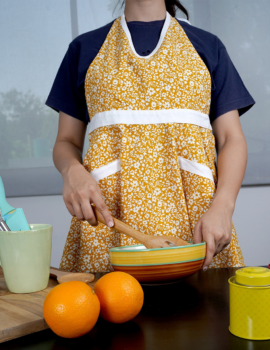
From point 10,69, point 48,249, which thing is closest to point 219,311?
point 48,249

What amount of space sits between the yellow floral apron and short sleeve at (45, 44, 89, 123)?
0.10 metres

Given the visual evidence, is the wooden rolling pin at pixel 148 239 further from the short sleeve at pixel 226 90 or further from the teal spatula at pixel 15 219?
the short sleeve at pixel 226 90

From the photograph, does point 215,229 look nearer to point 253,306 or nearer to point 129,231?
point 129,231

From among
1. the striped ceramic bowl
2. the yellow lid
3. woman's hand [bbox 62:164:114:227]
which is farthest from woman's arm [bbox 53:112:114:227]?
the yellow lid

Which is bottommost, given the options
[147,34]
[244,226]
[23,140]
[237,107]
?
[244,226]

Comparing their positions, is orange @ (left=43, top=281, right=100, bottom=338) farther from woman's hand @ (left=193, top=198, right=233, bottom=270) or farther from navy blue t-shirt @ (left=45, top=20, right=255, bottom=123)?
navy blue t-shirt @ (left=45, top=20, right=255, bottom=123)

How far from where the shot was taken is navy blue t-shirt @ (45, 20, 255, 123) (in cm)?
106

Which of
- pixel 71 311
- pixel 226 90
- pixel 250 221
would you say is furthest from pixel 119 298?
pixel 250 221

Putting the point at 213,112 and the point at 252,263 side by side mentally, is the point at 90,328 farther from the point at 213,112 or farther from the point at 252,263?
the point at 252,263

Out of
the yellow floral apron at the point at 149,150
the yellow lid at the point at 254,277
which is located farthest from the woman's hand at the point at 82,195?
the yellow lid at the point at 254,277

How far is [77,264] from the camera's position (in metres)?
1.03

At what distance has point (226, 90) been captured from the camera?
1064 mm

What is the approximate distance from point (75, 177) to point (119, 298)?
443 millimetres

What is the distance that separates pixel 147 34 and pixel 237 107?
324mm
